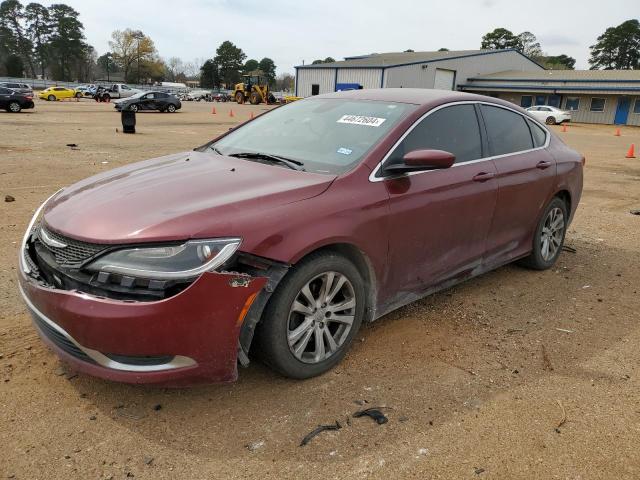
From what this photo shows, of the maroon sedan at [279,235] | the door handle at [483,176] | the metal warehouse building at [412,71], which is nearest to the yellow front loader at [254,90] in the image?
the metal warehouse building at [412,71]

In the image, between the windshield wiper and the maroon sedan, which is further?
the windshield wiper

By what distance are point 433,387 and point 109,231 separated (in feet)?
6.50

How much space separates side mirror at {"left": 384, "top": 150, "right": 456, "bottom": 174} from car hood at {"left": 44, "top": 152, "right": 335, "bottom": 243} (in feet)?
1.52

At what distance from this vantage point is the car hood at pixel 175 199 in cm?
256

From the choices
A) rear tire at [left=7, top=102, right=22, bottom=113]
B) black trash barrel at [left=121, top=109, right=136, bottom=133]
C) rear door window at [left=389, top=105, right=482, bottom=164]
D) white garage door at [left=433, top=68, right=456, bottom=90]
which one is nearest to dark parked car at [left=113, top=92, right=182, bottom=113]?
rear tire at [left=7, top=102, right=22, bottom=113]

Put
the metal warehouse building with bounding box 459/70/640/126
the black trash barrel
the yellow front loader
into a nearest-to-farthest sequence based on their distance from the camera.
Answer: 1. the black trash barrel
2. the metal warehouse building with bounding box 459/70/640/126
3. the yellow front loader

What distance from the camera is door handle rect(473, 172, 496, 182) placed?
396 centimetres

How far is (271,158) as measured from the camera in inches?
140

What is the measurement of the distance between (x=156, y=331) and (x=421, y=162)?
1.85 metres

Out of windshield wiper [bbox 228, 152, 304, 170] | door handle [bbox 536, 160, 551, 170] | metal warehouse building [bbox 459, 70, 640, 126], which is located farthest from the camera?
metal warehouse building [bbox 459, 70, 640, 126]

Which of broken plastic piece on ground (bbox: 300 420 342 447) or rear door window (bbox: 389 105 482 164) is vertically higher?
rear door window (bbox: 389 105 482 164)

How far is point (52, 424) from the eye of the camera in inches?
103

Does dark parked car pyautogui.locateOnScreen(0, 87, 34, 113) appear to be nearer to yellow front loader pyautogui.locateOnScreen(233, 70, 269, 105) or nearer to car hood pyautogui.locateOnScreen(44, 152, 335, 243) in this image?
car hood pyautogui.locateOnScreen(44, 152, 335, 243)

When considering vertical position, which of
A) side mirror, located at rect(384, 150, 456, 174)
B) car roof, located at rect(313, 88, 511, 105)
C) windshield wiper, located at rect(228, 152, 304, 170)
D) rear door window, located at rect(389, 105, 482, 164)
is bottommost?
windshield wiper, located at rect(228, 152, 304, 170)
